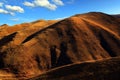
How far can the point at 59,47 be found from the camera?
81.3 meters

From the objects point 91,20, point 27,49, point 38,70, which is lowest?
point 38,70

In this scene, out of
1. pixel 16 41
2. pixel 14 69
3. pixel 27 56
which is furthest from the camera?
pixel 16 41

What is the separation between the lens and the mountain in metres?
75.0

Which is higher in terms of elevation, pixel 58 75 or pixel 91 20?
pixel 91 20

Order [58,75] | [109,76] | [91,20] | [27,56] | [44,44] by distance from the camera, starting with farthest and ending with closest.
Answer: [91,20] → [44,44] → [27,56] → [58,75] → [109,76]

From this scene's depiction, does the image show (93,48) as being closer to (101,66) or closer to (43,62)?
(43,62)

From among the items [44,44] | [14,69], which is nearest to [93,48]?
[44,44]

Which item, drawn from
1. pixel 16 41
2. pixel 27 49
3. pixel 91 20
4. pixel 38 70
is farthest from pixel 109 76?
pixel 91 20

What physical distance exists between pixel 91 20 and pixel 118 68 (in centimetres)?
6183

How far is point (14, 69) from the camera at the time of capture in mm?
72812

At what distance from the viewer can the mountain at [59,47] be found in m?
75.0

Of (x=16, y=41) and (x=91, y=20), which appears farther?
(x=91, y=20)

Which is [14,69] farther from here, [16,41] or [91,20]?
[91,20]

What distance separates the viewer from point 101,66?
131ft
